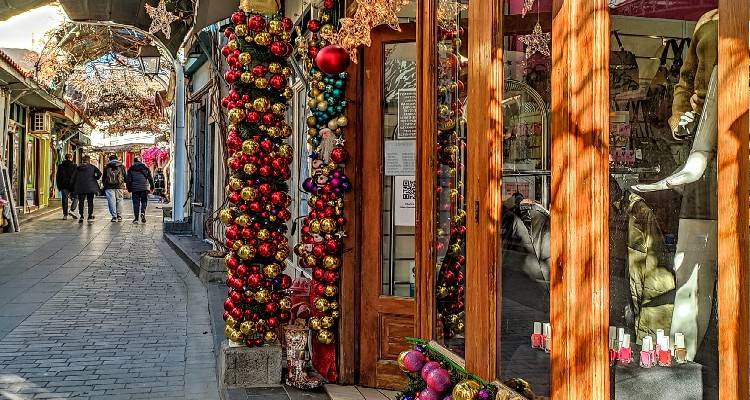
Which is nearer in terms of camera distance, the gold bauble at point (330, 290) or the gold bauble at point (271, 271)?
the gold bauble at point (330, 290)

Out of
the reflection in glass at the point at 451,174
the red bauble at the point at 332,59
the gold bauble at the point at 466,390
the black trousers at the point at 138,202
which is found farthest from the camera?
the black trousers at the point at 138,202

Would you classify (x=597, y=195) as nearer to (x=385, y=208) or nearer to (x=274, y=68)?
(x=385, y=208)

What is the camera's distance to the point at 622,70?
2.20 meters

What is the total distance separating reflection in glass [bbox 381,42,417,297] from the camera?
4781 mm

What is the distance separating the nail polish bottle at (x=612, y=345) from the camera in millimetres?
2143

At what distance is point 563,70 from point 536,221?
1.82 feet

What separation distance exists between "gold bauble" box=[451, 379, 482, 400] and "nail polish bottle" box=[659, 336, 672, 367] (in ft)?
2.34

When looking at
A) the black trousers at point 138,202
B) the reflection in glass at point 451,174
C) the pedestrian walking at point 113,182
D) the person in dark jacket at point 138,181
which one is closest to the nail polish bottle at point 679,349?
the reflection in glass at point 451,174

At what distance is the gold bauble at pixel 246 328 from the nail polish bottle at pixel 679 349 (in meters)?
3.29

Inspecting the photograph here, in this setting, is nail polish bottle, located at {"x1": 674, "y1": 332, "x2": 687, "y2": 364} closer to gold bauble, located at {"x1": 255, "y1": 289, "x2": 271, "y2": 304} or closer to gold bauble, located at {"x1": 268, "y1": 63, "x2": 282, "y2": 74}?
gold bauble, located at {"x1": 255, "y1": 289, "x2": 271, "y2": 304}

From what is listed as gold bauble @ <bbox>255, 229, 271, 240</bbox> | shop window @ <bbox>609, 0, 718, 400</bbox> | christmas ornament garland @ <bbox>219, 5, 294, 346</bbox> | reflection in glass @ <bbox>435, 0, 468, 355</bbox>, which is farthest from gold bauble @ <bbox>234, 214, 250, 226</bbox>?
shop window @ <bbox>609, 0, 718, 400</bbox>

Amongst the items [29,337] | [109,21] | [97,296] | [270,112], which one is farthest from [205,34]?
[270,112]

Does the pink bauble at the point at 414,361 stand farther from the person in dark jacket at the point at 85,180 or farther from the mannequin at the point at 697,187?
the person in dark jacket at the point at 85,180

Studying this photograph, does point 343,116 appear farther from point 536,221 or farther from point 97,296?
point 97,296
